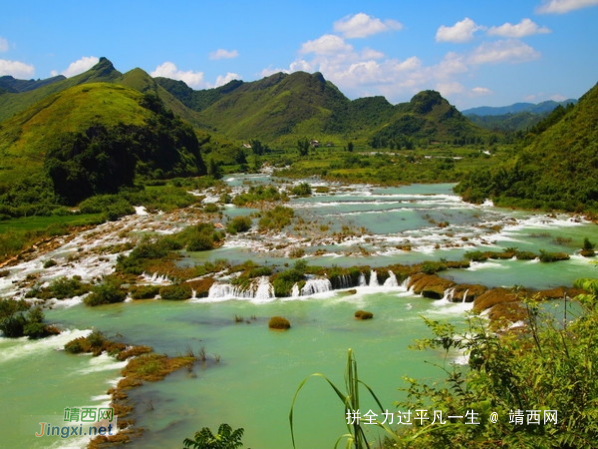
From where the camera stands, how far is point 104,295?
99.0 ft

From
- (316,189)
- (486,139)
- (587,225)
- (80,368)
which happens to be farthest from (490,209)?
(486,139)

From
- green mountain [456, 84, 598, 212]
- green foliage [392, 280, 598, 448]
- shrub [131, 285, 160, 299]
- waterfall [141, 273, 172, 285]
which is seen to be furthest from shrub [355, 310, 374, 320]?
green mountain [456, 84, 598, 212]

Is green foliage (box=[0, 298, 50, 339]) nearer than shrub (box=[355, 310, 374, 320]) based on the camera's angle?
Yes

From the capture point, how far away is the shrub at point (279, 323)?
24.3 m

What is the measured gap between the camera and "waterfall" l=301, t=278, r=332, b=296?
30.1 meters

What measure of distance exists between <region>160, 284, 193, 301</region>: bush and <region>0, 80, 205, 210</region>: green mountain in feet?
130

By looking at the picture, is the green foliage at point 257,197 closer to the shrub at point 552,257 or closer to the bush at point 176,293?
the bush at point 176,293

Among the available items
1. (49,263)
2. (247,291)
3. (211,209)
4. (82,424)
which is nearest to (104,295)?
(247,291)

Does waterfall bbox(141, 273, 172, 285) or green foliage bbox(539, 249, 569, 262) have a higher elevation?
waterfall bbox(141, 273, 172, 285)

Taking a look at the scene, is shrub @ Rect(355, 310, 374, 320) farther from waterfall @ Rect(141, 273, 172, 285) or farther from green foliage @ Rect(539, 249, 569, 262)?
green foliage @ Rect(539, 249, 569, 262)

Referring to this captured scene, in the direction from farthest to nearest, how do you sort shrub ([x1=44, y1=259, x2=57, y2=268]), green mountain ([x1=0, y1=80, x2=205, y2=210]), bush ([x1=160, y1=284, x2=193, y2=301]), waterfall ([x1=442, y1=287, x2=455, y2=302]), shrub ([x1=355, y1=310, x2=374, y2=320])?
green mountain ([x1=0, y1=80, x2=205, y2=210]), shrub ([x1=44, y1=259, x2=57, y2=268]), bush ([x1=160, y1=284, x2=193, y2=301]), waterfall ([x1=442, y1=287, x2=455, y2=302]), shrub ([x1=355, y1=310, x2=374, y2=320])

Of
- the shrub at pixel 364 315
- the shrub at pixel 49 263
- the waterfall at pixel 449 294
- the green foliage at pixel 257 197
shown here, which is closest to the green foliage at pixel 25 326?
the shrub at pixel 49 263

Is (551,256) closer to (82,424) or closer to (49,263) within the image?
(82,424)

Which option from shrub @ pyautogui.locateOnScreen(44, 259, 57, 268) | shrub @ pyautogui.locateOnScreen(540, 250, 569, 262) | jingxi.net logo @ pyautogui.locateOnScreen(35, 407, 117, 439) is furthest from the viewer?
shrub @ pyautogui.locateOnScreen(44, 259, 57, 268)
